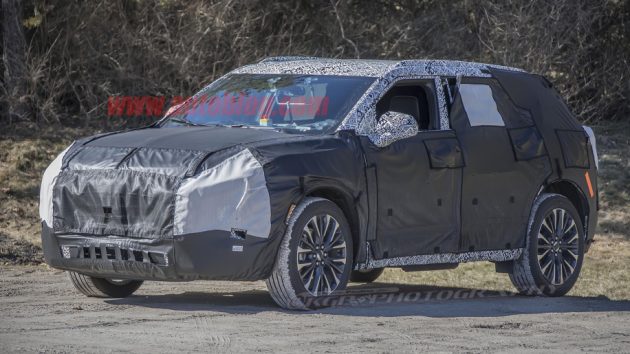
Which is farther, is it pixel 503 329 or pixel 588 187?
pixel 588 187

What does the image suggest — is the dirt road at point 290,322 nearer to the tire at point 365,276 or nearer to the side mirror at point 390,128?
the side mirror at point 390,128

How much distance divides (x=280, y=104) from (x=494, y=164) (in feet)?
6.35

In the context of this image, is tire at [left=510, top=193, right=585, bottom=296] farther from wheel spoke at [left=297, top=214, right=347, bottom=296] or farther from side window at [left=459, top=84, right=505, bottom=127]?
wheel spoke at [left=297, top=214, right=347, bottom=296]

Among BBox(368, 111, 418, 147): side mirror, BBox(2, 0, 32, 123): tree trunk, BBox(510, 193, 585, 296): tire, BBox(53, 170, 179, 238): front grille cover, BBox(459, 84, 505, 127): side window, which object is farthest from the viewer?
BBox(2, 0, 32, 123): tree trunk

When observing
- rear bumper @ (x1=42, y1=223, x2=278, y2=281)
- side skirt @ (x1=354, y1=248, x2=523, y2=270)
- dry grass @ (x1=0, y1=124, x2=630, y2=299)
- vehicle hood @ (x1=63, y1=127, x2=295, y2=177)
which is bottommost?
dry grass @ (x1=0, y1=124, x2=630, y2=299)

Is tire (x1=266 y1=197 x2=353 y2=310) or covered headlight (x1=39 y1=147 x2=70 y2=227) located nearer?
tire (x1=266 y1=197 x2=353 y2=310)

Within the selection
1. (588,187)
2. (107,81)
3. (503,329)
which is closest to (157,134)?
(503,329)

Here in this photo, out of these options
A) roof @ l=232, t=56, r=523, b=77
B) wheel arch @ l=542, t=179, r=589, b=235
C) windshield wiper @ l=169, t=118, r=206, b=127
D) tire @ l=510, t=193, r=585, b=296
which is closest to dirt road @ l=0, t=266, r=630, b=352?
tire @ l=510, t=193, r=585, b=296

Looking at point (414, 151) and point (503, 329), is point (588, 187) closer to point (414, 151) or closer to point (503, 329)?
point (414, 151)

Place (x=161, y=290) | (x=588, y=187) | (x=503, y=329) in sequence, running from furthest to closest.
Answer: (x=588, y=187)
(x=161, y=290)
(x=503, y=329)

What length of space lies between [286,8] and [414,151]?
32.4 ft

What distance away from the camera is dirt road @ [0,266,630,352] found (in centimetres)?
850

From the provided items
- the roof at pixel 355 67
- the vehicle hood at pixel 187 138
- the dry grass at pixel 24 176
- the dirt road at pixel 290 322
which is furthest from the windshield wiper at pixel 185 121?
the dry grass at pixel 24 176

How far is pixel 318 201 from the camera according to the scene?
10125 mm
